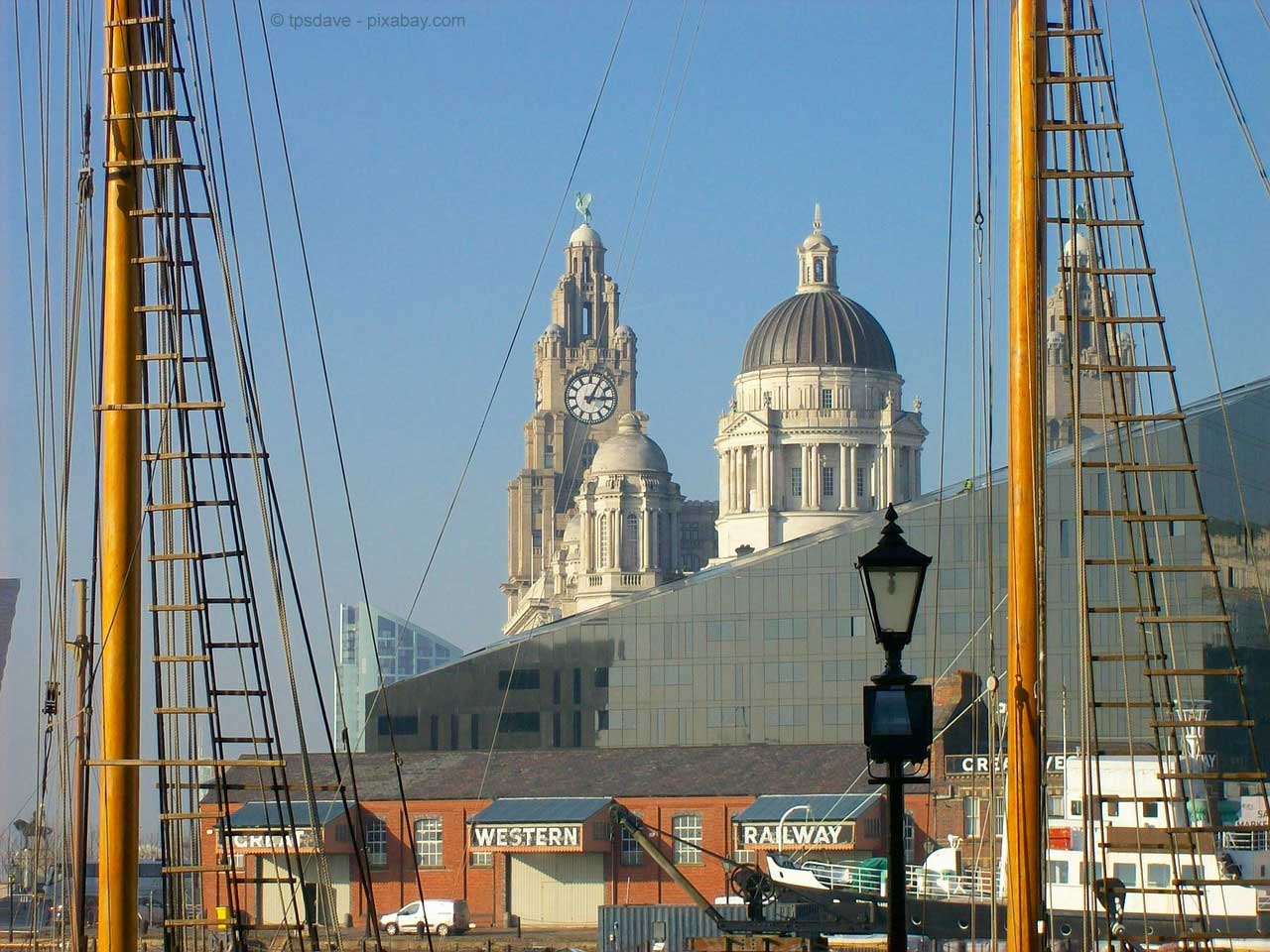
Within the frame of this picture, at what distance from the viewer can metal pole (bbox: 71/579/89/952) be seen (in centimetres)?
1911

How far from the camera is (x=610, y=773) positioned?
73.2 m

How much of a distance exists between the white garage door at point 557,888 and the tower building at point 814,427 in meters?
95.4

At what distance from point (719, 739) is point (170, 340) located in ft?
197

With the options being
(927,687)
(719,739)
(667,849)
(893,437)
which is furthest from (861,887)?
(893,437)

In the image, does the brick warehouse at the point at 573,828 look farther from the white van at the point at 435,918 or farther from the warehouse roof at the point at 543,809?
the white van at the point at 435,918

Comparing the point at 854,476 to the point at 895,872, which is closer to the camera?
the point at 895,872

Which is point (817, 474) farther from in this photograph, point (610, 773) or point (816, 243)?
point (610, 773)

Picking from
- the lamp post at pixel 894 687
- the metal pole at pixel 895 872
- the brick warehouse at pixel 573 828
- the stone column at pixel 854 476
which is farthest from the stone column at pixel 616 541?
the metal pole at pixel 895 872

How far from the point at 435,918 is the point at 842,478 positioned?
344 ft

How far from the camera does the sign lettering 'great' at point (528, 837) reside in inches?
2694

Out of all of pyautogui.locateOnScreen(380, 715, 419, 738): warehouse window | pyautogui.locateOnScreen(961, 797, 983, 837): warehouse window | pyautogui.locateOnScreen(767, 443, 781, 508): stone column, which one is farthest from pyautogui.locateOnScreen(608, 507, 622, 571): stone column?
pyautogui.locateOnScreen(961, 797, 983, 837): warehouse window

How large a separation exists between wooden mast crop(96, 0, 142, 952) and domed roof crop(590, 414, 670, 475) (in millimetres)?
162022

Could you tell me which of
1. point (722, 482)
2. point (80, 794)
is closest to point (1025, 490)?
point (80, 794)

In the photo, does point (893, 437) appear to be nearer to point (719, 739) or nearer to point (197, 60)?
point (719, 739)
